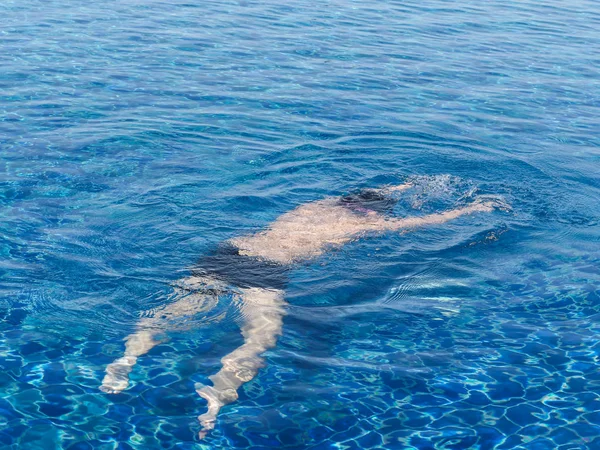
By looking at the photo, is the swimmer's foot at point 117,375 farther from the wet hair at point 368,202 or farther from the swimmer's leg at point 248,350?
the wet hair at point 368,202

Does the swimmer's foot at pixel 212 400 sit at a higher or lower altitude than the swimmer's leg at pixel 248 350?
lower

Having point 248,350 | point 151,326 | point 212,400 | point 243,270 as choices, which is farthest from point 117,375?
point 243,270

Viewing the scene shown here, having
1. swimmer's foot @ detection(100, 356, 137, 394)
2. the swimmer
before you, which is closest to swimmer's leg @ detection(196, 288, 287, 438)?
the swimmer

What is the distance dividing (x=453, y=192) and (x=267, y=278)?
3180mm

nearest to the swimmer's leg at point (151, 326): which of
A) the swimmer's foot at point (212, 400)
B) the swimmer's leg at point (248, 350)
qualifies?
the swimmer's leg at point (248, 350)

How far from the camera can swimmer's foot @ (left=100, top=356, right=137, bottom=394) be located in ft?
17.5

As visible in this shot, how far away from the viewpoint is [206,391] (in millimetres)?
5352

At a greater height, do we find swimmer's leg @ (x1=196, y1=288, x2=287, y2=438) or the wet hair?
the wet hair

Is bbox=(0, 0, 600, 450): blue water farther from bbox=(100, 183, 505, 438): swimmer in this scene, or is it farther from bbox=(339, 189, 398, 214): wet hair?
bbox=(339, 189, 398, 214): wet hair

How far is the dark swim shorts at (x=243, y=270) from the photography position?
6520mm

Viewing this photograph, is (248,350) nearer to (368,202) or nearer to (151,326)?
(151,326)

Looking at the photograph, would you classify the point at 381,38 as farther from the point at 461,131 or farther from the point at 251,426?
the point at 251,426

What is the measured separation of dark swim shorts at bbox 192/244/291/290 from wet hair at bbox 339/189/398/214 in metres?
1.46

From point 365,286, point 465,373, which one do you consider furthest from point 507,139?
point 465,373
